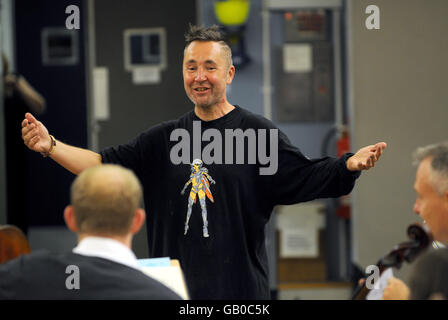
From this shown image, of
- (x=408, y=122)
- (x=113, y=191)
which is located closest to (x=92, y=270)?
(x=113, y=191)

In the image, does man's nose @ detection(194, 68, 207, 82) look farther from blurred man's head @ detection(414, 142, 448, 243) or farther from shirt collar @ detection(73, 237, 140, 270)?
shirt collar @ detection(73, 237, 140, 270)

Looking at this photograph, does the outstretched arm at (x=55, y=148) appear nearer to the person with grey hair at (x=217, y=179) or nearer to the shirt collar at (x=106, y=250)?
the person with grey hair at (x=217, y=179)

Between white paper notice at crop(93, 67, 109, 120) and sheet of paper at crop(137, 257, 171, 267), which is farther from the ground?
white paper notice at crop(93, 67, 109, 120)

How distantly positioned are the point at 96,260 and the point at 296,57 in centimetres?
325

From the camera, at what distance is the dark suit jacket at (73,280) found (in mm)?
1347

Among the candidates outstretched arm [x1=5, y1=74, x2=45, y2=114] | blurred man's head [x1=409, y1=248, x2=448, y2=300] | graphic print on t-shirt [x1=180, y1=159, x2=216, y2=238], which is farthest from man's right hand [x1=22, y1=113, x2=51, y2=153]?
outstretched arm [x1=5, y1=74, x2=45, y2=114]

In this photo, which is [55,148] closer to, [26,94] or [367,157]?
[367,157]

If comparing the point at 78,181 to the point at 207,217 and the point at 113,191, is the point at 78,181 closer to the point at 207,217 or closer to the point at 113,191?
the point at 113,191

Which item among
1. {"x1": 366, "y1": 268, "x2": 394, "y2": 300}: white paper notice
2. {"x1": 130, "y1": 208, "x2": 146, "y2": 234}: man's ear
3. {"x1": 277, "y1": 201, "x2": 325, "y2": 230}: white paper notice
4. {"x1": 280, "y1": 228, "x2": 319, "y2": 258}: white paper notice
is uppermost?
{"x1": 130, "y1": 208, "x2": 146, "y2": 234}: man's ear

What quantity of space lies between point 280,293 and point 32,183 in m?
2.47

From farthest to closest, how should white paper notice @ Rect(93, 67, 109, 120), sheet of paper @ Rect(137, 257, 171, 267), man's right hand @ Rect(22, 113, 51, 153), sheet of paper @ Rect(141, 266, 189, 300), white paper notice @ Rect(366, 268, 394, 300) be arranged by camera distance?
white paper notice @ Rect(93, 67, 109, 120), man's right hand @ Rect(22, 113, 51, 153), sheet of paper @ Rect(137, 257, 171, 267), white paper notice @ Rect(366, 268, 394, 300), sheet of paper @ Rect(141, 266, 189, 300)

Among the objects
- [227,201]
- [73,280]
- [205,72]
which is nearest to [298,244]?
[227,201]

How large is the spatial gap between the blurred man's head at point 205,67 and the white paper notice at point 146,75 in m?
2.54

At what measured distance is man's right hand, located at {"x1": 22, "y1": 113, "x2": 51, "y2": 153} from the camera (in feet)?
6.89
